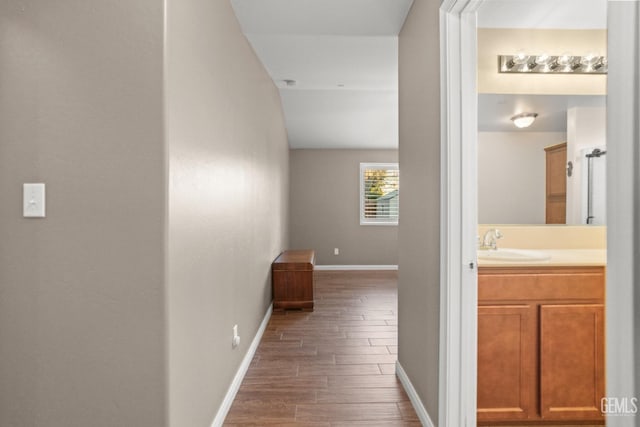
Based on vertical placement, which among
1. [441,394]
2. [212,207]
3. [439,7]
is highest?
[439,7]

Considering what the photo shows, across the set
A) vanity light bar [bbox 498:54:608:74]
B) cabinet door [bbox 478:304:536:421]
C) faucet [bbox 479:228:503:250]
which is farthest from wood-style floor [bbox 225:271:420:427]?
vanity light bar [bbox 498:54:608:74]

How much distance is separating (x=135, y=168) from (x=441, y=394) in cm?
168

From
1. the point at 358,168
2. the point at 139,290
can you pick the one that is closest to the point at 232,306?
the point at 139,290

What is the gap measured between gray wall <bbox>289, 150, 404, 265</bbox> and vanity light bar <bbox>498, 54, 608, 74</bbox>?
453 cm

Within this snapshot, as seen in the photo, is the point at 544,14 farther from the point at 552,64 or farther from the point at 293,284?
the point at 293,284

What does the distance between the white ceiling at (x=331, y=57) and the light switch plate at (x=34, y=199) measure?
5.62 ft

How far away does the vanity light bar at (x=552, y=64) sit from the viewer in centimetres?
246

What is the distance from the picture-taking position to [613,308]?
74 cm

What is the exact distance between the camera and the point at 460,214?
1.68 meters

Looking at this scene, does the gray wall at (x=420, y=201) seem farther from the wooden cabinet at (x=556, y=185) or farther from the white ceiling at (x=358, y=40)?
the wooden cabinet at (x=556, y=185)

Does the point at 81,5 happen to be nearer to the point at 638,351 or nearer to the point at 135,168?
the point at 135,168

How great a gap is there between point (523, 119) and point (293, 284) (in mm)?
2857

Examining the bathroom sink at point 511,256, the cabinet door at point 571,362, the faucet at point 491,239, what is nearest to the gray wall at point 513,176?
the faucet at point 491,239

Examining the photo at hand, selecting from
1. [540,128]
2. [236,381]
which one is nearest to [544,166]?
[540,128]
